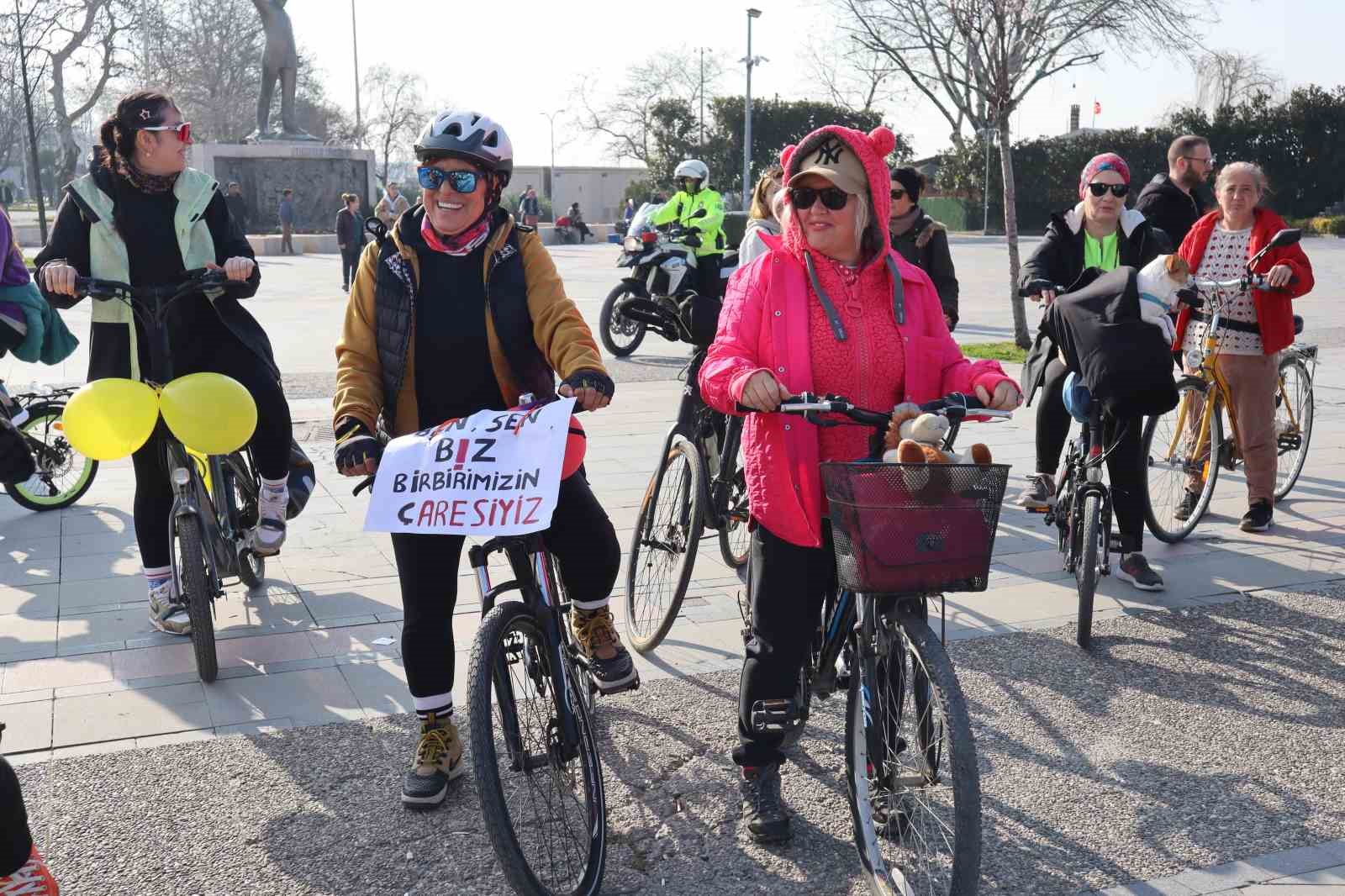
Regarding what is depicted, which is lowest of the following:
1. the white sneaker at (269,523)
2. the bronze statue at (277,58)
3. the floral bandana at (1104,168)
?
the white sneaker at (269,523)

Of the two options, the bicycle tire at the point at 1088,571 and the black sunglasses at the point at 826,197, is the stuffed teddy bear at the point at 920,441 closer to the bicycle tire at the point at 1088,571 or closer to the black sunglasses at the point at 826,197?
the black sunglasses at the point at 826,197

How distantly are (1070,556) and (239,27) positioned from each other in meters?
65.9

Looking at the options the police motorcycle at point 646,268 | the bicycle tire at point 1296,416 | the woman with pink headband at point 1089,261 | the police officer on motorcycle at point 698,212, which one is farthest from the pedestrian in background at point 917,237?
the police officer on motorcycle at point 698,212

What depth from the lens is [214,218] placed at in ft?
16.9

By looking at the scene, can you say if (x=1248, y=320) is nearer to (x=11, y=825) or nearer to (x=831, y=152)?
(x=831, y=152)

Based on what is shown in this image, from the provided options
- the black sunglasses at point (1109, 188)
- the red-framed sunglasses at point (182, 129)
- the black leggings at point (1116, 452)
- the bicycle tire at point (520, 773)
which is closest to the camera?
the bicycle tire at point (520, 773)

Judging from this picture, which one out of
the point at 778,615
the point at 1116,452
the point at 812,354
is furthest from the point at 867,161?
the point at 1116,452

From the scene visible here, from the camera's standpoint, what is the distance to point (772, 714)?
3473 millimetres

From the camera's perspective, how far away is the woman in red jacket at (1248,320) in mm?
6609

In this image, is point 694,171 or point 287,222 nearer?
point 694,171

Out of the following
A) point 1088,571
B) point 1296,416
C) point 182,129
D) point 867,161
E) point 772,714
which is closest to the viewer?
point 867,161

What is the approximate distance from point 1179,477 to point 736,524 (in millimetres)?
2686

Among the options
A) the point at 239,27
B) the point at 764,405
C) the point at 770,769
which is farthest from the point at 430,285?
the point at 239,27

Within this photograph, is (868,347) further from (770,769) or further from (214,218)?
(214,218)
